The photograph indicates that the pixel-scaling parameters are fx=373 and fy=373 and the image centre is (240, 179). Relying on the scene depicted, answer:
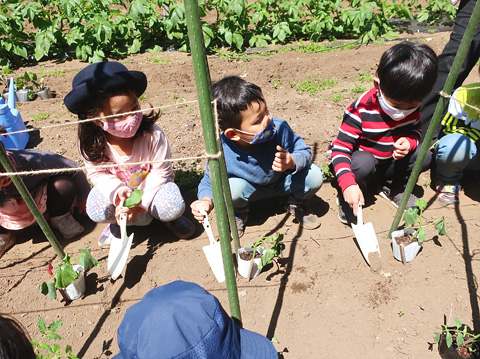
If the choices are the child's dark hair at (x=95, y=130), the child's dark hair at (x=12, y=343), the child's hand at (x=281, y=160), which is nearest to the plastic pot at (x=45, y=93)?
the child's dark hair at (x=95, y=130)

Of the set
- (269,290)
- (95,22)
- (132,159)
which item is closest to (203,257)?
(269,290)

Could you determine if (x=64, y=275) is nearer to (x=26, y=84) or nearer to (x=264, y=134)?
(x=264, y=134)

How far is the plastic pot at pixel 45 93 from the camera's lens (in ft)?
12.8

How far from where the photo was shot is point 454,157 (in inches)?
81.0

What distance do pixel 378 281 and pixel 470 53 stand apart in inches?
61.2

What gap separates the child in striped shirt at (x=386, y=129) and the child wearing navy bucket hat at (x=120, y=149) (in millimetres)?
889

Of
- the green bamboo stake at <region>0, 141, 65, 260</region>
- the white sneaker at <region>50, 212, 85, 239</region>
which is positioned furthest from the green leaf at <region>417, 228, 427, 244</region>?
the white sneaker at <region>50, 212, 85, 239</region>

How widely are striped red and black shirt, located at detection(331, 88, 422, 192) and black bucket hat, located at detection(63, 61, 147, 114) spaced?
3.52 ft

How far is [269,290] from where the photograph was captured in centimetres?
173

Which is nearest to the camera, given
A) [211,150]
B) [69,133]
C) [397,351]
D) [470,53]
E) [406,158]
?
[211,150]

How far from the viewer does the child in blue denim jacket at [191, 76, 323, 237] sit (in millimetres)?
1622

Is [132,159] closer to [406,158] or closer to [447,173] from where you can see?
[406,158]

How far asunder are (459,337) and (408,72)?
108 centimetres

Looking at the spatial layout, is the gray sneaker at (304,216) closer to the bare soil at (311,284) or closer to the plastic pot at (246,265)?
the bare soil at (311,284)
